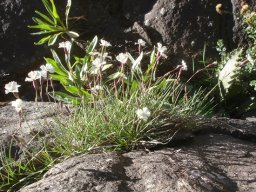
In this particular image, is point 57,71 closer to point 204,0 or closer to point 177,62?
point 177,62

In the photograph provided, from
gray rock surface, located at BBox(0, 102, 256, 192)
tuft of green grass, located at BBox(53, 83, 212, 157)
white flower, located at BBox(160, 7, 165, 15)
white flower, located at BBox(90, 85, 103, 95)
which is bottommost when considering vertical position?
gray rock surface, located at BBox(0, 102, 256, 192)

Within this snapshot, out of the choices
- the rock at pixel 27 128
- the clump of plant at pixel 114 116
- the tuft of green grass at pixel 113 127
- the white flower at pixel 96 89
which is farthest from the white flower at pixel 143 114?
the rock at pixel 27 128

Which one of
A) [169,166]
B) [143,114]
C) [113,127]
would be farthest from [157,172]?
[113,127]

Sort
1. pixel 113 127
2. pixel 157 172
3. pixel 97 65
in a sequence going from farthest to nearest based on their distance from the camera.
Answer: pixel 97 65
pixel 113 127
pixel 157 172

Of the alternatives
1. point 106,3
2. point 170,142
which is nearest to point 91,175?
point 170,142

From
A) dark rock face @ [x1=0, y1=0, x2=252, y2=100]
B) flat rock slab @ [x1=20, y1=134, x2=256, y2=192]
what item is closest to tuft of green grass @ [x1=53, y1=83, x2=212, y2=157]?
flat rock slab @ [x1=20, y1=134, x2=256, y2=192]

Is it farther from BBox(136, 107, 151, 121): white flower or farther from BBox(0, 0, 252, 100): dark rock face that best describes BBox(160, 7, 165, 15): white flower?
BBox(136, 107, 151, 121): white flower

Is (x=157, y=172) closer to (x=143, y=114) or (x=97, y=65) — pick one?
(x=143, y=114)

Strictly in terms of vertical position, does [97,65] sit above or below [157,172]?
above
